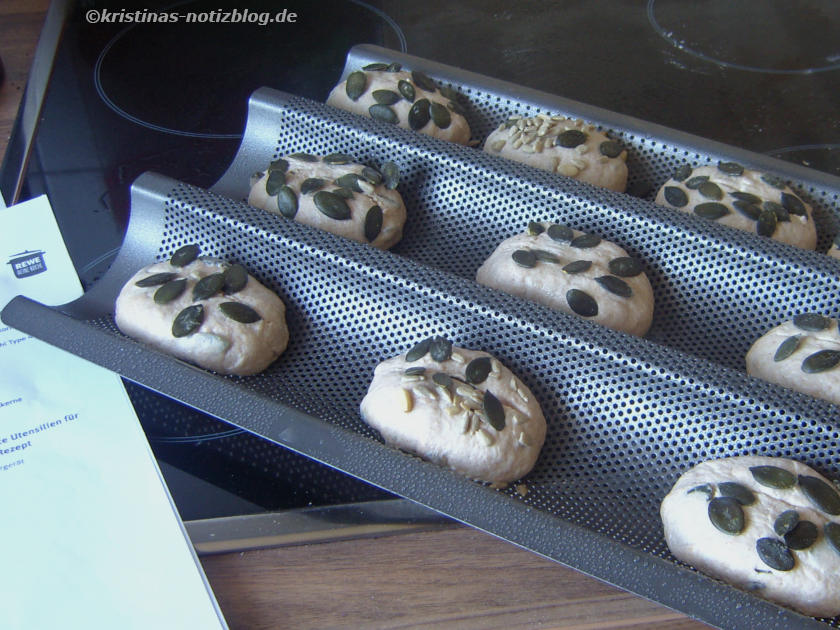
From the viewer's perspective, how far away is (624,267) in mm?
1175

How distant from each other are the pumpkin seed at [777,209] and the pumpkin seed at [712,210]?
67 millimetres

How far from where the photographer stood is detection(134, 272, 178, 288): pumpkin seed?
1.14 meters

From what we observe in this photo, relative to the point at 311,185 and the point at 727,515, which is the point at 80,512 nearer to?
the point at 311,185

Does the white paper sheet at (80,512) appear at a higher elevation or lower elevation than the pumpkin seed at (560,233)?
lower

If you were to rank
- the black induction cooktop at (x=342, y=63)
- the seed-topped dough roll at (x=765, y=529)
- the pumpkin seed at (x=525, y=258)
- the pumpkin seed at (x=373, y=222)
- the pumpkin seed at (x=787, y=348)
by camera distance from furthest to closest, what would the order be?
the black induction cooktop at (x=342, y=63) < the pumpkin seed at (x=373, y=222) < the pumpkin seed at (x=525, y=258) < the pumpkin seed at (x=787, y=348) < the seed-topped dough roll at (x=765, y=529)

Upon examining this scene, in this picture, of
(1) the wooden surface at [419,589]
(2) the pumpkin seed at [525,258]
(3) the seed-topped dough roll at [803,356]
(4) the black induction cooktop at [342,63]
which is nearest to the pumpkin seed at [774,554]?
(1) the wooden surface at [419,589]

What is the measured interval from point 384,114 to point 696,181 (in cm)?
59

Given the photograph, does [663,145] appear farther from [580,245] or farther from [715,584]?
[715,584]

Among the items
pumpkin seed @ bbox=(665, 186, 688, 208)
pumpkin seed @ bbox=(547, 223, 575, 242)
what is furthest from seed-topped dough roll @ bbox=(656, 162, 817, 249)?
pumpkin seed @ bbox=(547, 223, 575, 242)

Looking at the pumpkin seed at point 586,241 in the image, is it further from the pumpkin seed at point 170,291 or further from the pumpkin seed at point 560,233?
the pumpkin seed at point 170,291

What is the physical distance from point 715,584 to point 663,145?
872mm

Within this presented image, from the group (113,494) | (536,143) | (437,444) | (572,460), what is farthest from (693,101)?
(113,494)

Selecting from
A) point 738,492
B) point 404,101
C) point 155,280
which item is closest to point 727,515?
point 738,492

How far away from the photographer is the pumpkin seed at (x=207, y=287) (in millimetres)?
1124
